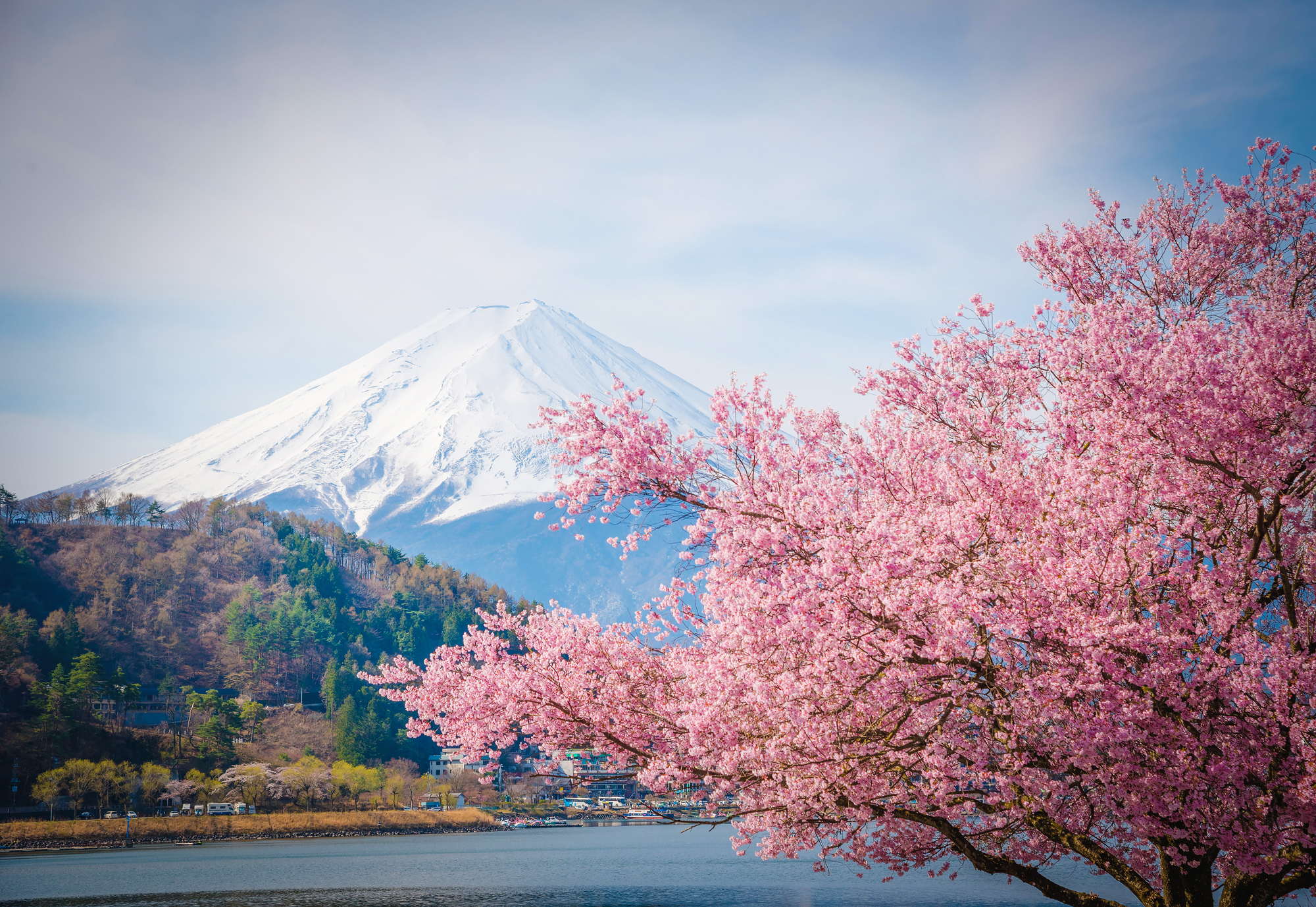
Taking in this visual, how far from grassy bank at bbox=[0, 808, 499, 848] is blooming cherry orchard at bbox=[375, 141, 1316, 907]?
90295 millimetres

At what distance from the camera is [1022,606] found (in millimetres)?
5730

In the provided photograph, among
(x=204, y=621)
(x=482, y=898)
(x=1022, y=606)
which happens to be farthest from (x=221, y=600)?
(x=1022, y=606)

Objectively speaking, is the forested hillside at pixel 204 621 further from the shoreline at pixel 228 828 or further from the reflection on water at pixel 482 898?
the reflection on water at pixel 482 898

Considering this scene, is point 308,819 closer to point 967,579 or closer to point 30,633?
point 30,633

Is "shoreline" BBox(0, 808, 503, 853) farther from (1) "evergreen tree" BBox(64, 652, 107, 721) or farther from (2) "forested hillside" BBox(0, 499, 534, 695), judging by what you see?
(2) "forested hillside" BBox(0, 499, 534, 695)

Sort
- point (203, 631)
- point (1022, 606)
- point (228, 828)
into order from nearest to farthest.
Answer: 1. point (1022, 606)
2. point (228, 828)
3. point (203, 631)

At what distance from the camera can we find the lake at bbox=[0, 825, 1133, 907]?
156 ft

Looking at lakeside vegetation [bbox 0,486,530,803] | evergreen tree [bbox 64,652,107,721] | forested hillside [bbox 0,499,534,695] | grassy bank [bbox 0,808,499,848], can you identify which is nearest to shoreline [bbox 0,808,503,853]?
grassy bank [bbox 0,808,499,848]

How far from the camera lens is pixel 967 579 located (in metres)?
6.02

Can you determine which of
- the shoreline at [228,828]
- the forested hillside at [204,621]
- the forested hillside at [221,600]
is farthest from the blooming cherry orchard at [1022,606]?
the forested hillside at [221,600]

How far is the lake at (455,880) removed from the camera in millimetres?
47562

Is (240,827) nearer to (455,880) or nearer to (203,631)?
(455,880)

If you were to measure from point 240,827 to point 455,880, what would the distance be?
45.2 metres

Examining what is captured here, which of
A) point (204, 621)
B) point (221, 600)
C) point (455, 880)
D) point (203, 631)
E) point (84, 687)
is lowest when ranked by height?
point (455, 880)
